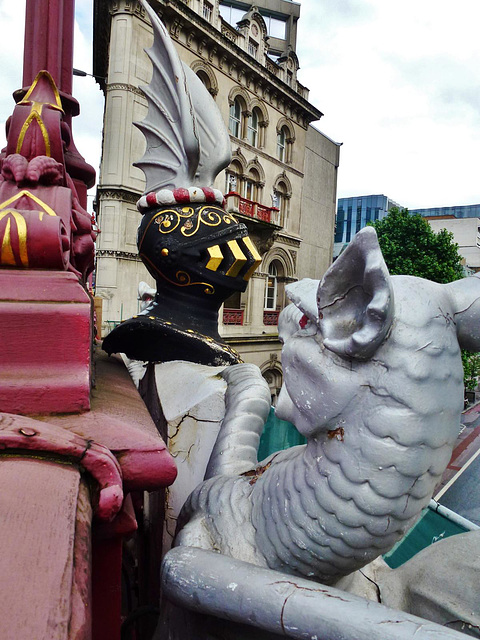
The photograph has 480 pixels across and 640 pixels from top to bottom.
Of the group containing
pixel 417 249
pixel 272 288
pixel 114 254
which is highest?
pixel 417 249

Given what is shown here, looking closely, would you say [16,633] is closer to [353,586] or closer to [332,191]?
[353,586]

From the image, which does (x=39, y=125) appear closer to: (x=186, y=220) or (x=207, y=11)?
(x=186, y=220)

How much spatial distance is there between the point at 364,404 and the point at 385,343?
0.39 feet

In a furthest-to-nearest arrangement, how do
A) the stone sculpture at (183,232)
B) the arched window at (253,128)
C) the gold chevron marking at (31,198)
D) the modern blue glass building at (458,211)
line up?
Result: the modern blue glass building at (458,211) → the arched window at (253,128) → the stone sculpture at (183,232) → the gold chevron marking at (31,198)

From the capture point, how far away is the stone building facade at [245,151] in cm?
915

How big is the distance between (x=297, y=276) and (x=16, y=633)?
14.1 meters

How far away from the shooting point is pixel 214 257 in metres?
1.67

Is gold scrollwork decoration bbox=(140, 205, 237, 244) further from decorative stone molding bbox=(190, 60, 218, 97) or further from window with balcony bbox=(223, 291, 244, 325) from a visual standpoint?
decorative stone molding bbox=(190, 60, 218, 97)

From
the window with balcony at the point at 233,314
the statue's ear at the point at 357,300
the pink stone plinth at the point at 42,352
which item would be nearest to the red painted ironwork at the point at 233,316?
the window with balcony at the point at 233,314

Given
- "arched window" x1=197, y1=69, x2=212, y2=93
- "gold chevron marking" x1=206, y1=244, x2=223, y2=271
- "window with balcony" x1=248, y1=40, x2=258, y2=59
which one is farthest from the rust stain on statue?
"window with balcony" x1=248, y1=40, x2=258, y2=59

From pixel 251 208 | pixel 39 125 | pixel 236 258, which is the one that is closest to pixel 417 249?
pixel 251 208

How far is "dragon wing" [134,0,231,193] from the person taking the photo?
5.84 feet

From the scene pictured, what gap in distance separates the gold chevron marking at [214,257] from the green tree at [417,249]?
35.1 feet

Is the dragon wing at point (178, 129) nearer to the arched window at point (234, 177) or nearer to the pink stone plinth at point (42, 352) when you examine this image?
the pink stone plinth at point (42, 352)
